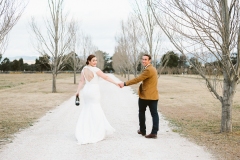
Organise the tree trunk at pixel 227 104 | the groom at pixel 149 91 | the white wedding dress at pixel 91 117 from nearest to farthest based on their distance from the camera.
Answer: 1. the white wedding dress at pixel 91 117
2. the groom at pixel 149 91
3. the tree trunk at pixel 227 104

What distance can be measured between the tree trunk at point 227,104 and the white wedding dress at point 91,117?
8.92ft

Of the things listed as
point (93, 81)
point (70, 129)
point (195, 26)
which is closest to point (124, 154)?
point (93, 81)

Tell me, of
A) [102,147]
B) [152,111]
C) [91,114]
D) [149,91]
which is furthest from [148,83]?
[102,147]

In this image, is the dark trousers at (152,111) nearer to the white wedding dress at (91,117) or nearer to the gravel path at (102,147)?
the gravel path at (102,147)

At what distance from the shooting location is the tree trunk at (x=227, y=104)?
6.95 meters

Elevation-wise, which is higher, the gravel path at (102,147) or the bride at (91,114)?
the bride at (91,114)

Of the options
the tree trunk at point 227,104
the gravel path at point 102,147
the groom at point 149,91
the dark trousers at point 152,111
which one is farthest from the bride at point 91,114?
the tree trunk at point 227,104

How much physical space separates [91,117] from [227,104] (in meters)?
3.21

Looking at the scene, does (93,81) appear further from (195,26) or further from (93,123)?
(195,26)

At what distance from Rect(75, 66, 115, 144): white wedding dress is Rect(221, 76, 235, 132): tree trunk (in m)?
2.72

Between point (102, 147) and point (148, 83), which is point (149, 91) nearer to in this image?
→ point (148, 83)

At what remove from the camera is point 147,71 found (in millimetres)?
6531

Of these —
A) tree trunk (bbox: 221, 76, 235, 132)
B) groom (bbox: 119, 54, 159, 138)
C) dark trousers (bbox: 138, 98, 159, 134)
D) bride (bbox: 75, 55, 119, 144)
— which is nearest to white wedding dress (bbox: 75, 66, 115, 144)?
bride (bbox: 75, 55, 119, 144)

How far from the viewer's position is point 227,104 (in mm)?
7062
